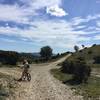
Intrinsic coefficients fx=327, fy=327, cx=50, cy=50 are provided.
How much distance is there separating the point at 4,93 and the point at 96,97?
711 centimetres

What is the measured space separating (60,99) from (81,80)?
15774mm

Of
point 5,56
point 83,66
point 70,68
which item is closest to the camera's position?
point 83,66

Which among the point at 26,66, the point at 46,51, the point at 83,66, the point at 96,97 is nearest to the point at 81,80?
the point at 83,66

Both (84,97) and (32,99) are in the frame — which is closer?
(32,99)

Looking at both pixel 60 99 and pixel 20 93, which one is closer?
pixel 60 99

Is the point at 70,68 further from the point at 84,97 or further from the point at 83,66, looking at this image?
the point at 84,97

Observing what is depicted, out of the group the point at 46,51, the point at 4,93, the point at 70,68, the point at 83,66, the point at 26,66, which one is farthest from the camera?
the point at 46,51

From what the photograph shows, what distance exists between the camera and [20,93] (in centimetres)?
2602

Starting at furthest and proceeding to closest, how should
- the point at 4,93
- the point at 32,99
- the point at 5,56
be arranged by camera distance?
1. the point at 5,56
2. the point at 4,93
3. the point at 32,99

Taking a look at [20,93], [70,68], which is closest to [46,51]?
[70,68]

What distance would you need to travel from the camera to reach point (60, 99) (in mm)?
23609

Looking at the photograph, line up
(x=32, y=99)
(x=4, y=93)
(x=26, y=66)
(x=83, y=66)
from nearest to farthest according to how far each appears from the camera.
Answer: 1. (x=32, y=99)
2. (x=4, y=93)
3. (x=26, y=66)
4. (x=83, y=66)

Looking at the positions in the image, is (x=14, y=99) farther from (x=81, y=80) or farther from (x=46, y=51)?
(x=46, y=51)

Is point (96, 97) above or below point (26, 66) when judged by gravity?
below
